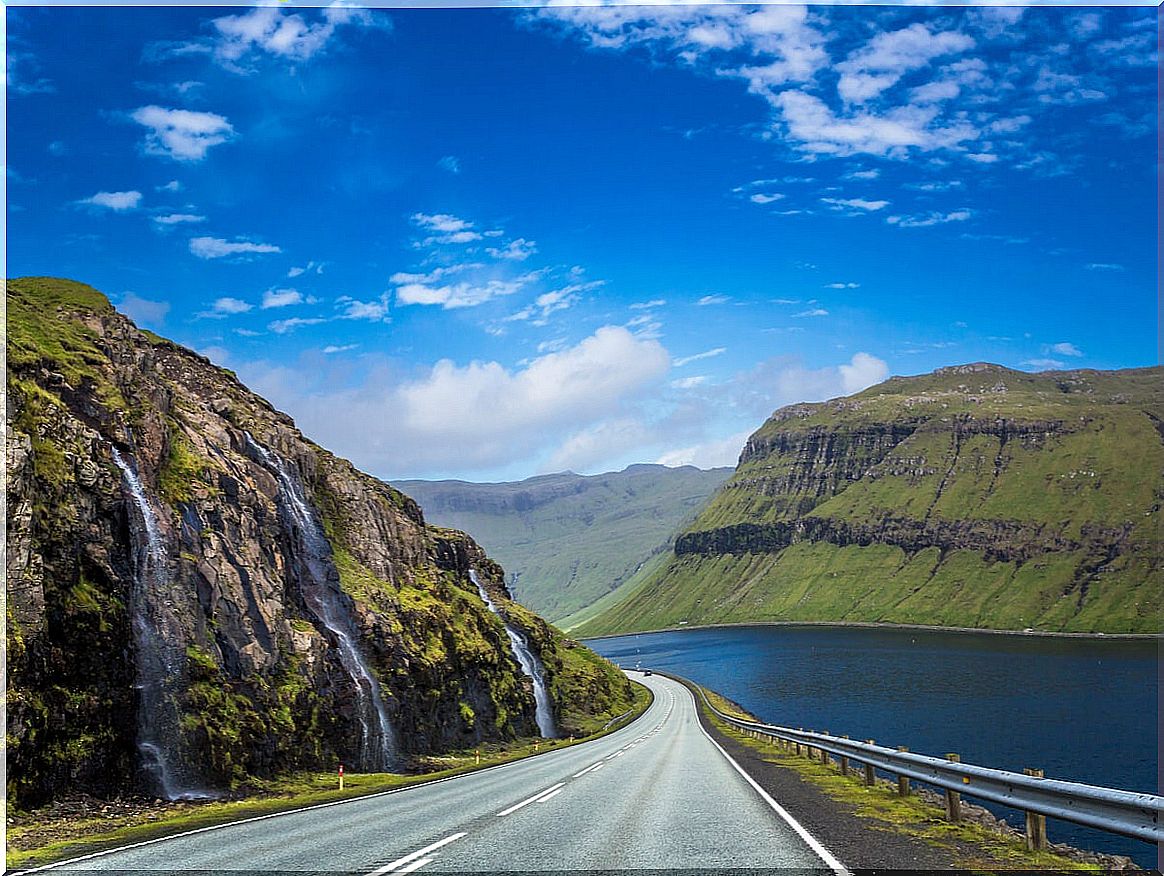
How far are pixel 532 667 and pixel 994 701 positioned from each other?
203 feet

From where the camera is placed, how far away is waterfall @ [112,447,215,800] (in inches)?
1060

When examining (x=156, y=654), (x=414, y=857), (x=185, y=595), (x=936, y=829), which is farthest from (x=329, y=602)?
(x=936, y=829)

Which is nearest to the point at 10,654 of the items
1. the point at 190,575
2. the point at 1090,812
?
the point at 190,575

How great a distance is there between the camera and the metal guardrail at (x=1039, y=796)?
8.69 metres

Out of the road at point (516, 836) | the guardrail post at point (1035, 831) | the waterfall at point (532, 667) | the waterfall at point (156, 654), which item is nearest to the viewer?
the road at point (516, 836)

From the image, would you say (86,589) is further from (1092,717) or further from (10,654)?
(1092,717)

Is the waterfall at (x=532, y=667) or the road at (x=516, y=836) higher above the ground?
the road at (x=516, y=836)

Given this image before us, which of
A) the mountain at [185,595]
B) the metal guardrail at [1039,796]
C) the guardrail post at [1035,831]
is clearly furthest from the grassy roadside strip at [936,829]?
the mountain at [185,595]

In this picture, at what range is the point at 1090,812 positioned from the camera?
975cm

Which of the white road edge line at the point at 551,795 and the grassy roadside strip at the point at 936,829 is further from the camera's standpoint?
the white road edge line at the point at 551,795

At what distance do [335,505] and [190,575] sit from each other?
25.3 meters

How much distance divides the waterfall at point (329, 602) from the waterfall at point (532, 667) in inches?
1264

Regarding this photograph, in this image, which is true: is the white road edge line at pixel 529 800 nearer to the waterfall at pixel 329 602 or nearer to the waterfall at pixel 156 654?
the waterfall at pixel 156 654

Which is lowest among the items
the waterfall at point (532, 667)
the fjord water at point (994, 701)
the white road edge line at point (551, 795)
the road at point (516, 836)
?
the fjord water at point (994, 701)
